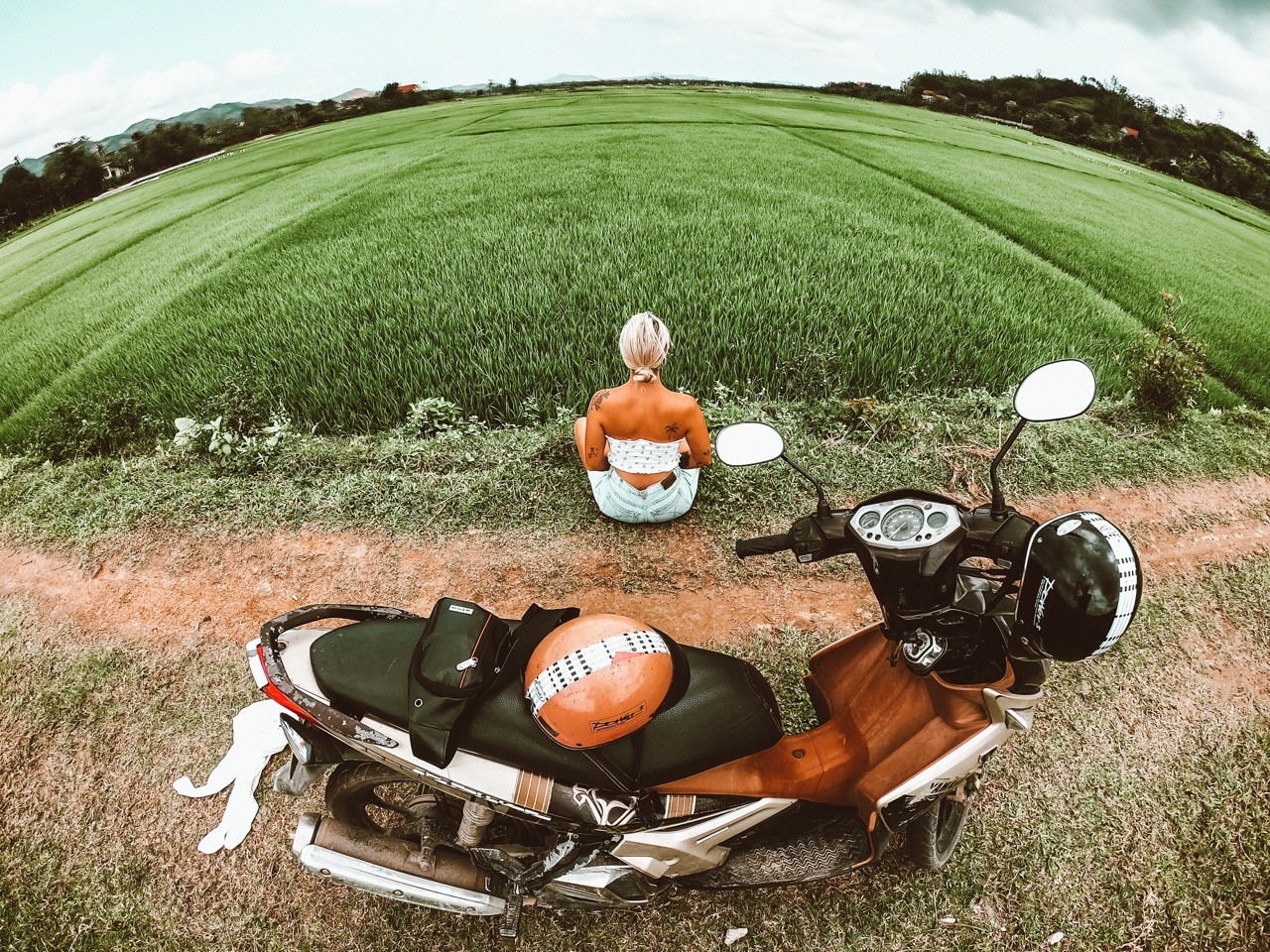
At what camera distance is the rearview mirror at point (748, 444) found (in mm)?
1449

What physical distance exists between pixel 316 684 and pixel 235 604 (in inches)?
70.6

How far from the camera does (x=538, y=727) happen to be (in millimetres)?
1468

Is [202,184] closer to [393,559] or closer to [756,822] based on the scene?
[393,559]

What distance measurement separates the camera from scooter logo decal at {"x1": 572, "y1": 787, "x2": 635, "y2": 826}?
153 centimetres

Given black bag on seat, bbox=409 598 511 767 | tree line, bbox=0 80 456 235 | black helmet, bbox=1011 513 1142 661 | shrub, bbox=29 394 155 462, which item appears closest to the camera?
black helmet, bbox=1011 513 1142 661

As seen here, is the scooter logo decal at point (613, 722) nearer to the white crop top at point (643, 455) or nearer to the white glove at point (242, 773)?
the white glove at point (242, 773)

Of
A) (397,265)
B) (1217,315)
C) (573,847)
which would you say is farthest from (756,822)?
(1217,315)

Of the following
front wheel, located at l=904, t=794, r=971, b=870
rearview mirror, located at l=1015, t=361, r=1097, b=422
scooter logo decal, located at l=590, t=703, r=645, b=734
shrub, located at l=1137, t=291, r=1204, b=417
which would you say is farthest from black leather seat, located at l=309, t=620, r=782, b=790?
shrub, located at l=1137, t=291, r=1204, b=417

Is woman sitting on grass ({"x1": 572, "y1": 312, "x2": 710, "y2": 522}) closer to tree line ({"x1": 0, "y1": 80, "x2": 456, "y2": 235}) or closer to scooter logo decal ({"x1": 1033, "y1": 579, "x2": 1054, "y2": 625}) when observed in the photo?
scooter logo decal ({"x1": 1033, "y1": 579, "x2": 1054, "y2": 625})

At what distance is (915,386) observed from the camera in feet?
14.0

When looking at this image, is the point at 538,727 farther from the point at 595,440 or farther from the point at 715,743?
the point at 595,440

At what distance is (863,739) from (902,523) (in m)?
0.79

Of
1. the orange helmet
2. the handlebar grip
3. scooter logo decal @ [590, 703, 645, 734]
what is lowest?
scooter logo decal @ [590, 703, 645, 734]

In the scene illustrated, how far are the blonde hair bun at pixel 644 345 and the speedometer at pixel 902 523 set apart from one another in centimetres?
145
